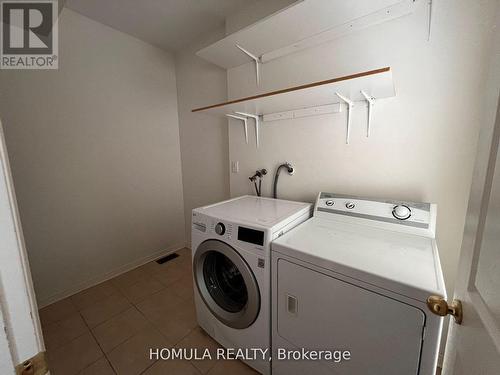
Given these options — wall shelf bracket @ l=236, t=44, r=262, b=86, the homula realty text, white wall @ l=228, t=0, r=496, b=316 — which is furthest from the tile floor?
wall shelf bracket @ l=236, t=44, r=262, b=86

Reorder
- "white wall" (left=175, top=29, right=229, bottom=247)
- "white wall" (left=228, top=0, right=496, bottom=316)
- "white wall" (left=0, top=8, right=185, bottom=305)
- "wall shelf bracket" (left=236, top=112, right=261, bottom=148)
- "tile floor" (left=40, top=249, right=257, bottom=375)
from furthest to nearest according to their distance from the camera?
"white wall" (left=175, top=29, right=229, bottom=247)
"wall shelf bracket" (left=236, top=112, right=261, bottom=148)
"white wall" (left=0, top=8, right=185, bottom=305)
"tile floor" (left=40, top=249, right=257, bottom=375)
"white wall" (left=228, top=0, right=496, bottom=316)

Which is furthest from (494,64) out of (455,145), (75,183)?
(75,183)

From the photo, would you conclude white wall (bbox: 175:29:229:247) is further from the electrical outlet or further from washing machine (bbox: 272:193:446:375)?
washing machine (bbox: 272:193:446:375)

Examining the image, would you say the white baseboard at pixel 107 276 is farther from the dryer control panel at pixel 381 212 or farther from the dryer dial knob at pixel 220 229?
the dryer control panel at pixel 381 212

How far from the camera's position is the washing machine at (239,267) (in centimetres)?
113

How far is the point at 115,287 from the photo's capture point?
2.10 metres

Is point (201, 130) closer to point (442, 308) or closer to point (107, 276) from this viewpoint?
point (107, 276)

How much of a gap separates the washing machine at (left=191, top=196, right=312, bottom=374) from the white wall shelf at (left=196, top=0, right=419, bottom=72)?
3.92 feet

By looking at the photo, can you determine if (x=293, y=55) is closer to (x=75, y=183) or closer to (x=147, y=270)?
(x=75, y=183)

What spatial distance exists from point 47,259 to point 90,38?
208 centimetres

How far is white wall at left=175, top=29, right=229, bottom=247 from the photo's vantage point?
2246 mm

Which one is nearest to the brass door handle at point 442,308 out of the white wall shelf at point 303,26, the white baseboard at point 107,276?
the white wall shelf at point 303,26

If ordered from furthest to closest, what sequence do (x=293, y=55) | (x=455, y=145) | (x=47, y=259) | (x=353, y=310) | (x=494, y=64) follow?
(x=47, y=259) → (x=293, y=55) → (x=455, y=145) → (x=353, y=310) → (x=494, y=64)

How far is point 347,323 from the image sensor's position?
871 millimetres
